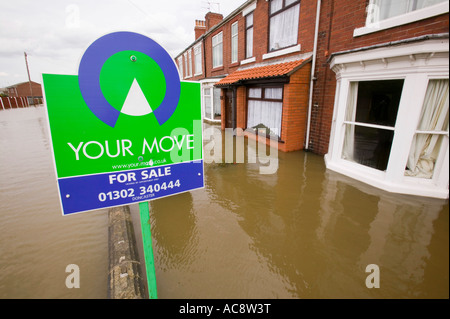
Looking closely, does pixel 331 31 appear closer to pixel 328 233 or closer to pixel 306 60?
pixel 306 60

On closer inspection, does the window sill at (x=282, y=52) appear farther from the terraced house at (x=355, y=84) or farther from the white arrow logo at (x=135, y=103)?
the white arrow logo at (x=135, y=103)

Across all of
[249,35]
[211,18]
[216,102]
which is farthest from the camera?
[211,18]

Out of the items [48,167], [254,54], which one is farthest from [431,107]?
[48,167]

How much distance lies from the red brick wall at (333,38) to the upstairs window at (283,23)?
3.77ft

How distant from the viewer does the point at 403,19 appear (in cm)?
422

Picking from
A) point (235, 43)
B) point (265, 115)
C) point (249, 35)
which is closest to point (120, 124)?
point (265, 115)

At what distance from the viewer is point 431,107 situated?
358 centimetres

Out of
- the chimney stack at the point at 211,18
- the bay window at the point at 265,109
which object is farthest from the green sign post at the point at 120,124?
the chimney stack at the point at 211,18

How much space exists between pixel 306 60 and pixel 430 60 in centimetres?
357

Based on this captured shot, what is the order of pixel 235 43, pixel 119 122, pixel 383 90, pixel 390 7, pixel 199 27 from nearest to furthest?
1. pixel 119 122
2. pixel 390 7
3. pixel 383 90
4. pixel 235 43
5. pixel 199 27

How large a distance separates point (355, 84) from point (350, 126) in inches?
38.0

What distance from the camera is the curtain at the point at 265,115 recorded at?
767 cm

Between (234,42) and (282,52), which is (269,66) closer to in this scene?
(282,52)

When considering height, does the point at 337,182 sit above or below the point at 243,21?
below
